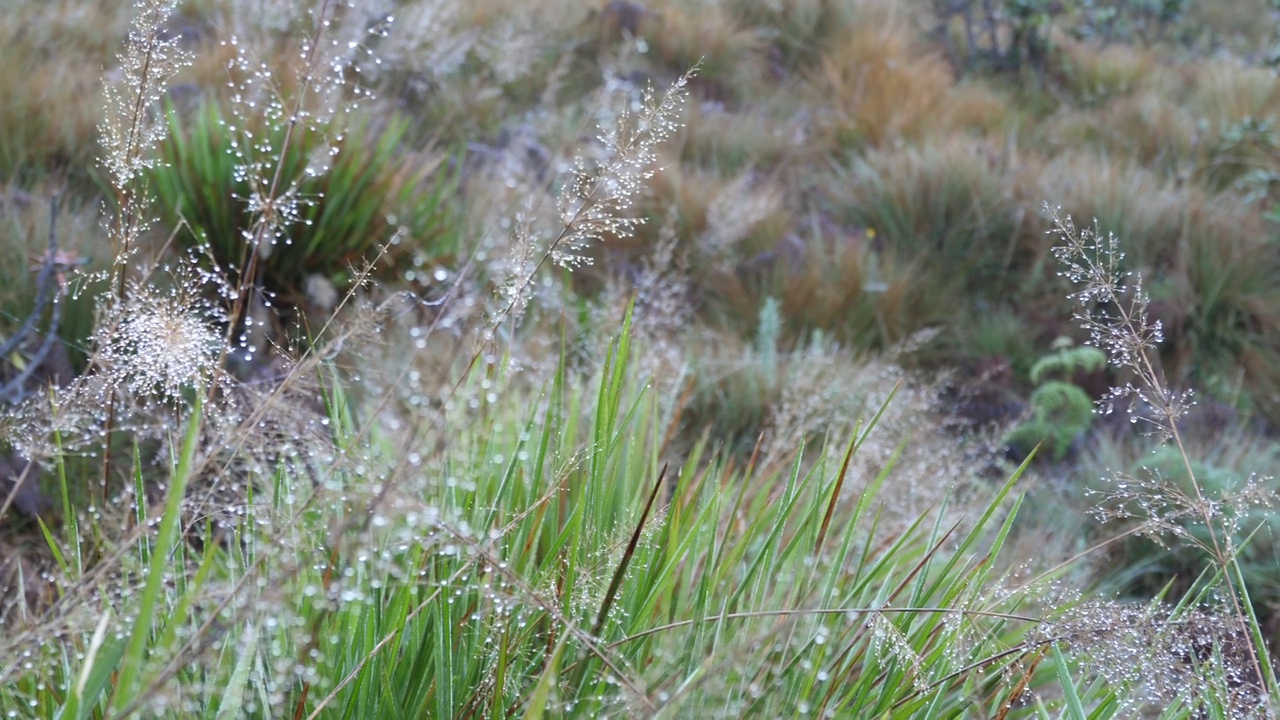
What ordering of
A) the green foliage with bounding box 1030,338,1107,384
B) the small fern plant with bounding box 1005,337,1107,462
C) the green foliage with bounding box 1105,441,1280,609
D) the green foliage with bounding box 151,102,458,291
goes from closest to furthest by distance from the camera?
the green foliage with bounding box 1105,441,1280,609
the green foliage with bounding box 151,102,458,291
the small fern plant with bounding box 1005,337,1107,462
the green foliage with bounding box 1030,338,1107,384

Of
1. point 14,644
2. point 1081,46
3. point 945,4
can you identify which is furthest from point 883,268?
point 1081,46

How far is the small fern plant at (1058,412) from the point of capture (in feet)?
13.1

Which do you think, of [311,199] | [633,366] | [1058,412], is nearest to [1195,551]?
[1058,412]

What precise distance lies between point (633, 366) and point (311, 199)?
5.51 ft

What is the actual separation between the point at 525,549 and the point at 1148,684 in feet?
3.30

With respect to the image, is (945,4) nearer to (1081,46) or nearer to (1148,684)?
(1081,46)

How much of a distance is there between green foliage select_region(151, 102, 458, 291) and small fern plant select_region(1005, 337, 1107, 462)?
8.03ft

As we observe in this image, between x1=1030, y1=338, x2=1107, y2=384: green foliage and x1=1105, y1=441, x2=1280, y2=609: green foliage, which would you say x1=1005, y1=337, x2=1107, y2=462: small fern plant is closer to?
x1=1030, y1=338, x2=1107, y2=384: green foliage

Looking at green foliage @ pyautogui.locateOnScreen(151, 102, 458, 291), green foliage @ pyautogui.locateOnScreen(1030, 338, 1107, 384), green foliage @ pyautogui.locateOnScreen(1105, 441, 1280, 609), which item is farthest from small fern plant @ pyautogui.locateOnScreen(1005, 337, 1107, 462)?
green foliage @ pyautogui.locateOnScreen(151, 102, 458, 291)

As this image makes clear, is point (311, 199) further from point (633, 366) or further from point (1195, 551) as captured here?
point (1195, 551)

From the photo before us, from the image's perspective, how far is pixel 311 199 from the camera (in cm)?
375

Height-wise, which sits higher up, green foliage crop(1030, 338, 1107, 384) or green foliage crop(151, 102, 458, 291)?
green foliage crop(151, 102, 458, 291)

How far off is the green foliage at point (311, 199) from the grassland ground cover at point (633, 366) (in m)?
0.02

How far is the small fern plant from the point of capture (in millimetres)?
3980
